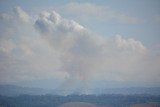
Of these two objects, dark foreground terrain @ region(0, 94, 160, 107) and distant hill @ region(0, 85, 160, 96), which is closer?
dark foreground terrain @ region(0, 94, 160, 107)

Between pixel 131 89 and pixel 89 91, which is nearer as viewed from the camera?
pixel 89 91

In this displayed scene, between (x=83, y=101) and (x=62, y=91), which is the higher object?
(x=62, y=91)

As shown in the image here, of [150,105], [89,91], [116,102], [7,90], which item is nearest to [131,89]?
[89,91]

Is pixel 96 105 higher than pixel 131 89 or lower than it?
lower

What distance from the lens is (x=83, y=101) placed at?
2378 inches

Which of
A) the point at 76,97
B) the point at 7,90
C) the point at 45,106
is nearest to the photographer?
the point at 45,106

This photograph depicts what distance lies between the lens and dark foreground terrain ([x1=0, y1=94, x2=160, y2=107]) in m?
56.7

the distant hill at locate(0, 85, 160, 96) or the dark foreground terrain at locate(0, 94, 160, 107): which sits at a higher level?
the distant hill at locate(0, 85, 160, 96)

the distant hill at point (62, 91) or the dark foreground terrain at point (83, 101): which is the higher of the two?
the distant hill at point (62, 91)

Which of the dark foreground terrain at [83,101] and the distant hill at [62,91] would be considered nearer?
the dark foreground terrain at [83,101]

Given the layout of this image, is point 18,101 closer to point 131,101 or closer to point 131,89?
point 131,101

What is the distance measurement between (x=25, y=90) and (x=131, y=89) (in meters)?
34.8

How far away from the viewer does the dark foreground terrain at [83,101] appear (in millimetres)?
56719

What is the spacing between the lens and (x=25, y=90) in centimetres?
8262
